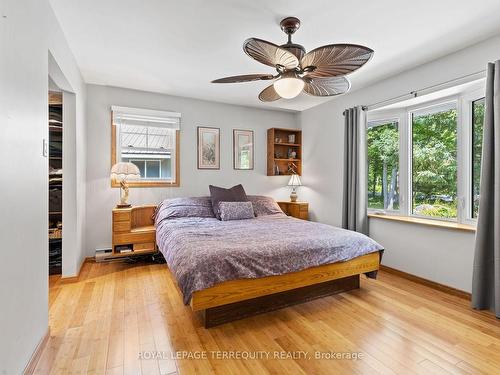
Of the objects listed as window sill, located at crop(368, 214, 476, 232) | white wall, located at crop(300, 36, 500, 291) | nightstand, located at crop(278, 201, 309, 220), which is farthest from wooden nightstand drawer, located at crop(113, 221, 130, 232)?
window sill, located at crop(368, 214, 476, 232)

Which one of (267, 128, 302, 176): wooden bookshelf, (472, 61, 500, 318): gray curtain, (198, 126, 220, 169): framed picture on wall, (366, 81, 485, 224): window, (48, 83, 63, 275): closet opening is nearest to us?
(472, 61, 500, 318): gray curtain

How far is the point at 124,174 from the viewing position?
337cm

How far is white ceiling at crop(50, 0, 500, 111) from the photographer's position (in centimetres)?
194

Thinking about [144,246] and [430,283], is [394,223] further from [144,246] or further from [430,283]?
[144,246]

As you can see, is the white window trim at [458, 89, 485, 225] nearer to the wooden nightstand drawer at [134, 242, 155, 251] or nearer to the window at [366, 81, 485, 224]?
the window at [366, 81, 485, 224]

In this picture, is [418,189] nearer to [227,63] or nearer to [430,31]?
[430,31]

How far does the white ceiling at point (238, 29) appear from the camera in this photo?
6.37 feet

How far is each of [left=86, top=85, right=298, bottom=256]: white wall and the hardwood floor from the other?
1.29m

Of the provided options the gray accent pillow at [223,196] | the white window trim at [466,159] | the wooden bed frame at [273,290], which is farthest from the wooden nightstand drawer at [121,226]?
the white window trim at [466,159]

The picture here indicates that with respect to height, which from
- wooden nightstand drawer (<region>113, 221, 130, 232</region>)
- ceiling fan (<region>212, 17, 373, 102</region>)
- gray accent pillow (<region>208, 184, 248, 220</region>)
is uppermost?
ceiling fan (<region>212, 17, 373, 102</region>)

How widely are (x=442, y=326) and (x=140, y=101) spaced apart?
4270mm

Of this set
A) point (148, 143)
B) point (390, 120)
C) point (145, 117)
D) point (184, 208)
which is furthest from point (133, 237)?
point (390, 120)

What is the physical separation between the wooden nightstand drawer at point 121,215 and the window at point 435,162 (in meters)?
3.64

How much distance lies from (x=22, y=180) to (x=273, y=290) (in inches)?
71.9
